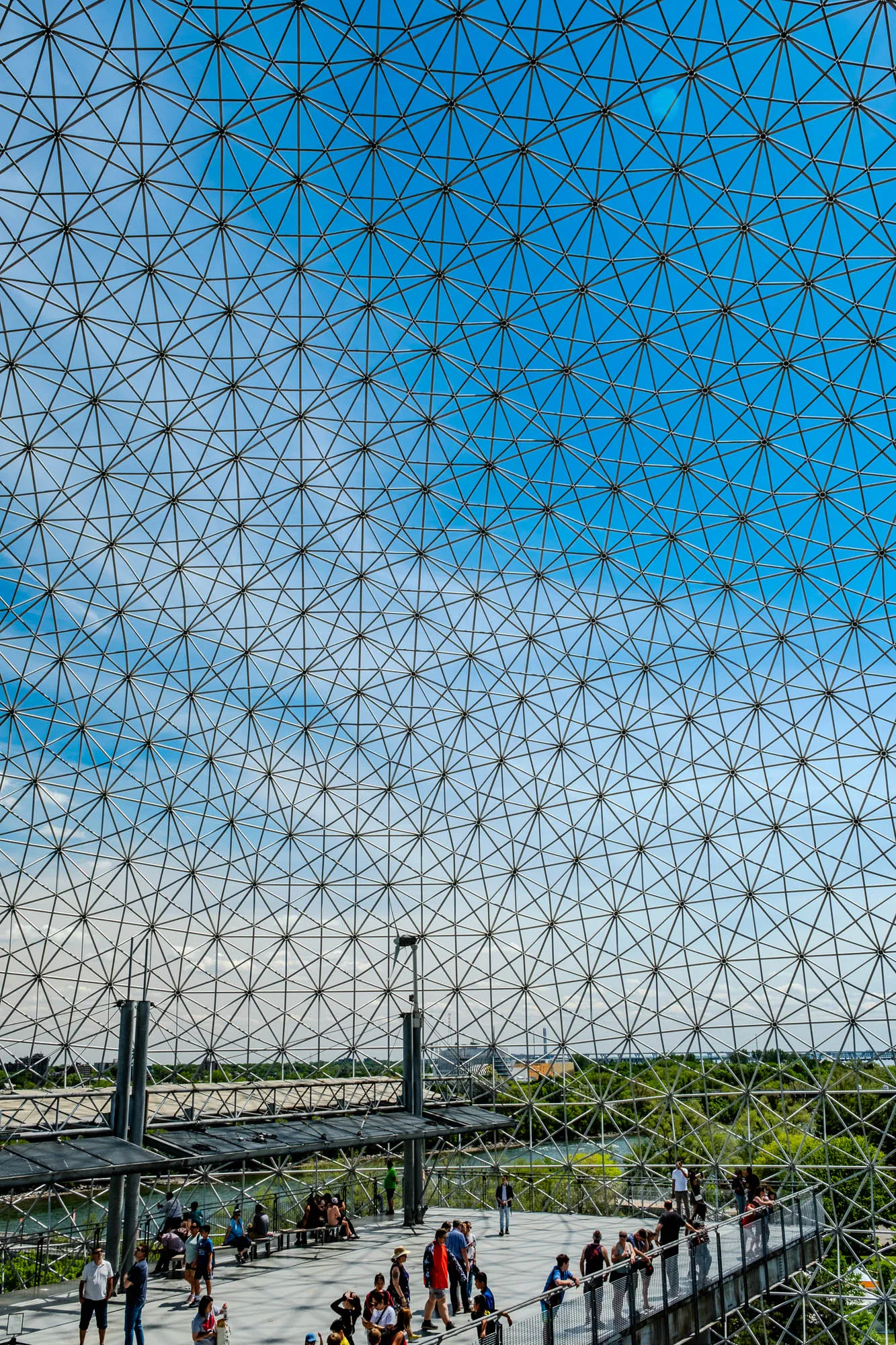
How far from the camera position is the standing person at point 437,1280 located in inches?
647

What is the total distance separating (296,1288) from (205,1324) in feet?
26.9

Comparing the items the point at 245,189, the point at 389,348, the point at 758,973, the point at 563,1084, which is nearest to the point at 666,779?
the point at 758,973

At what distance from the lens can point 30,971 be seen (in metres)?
39.1

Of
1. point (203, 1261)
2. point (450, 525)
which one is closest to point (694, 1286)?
point (203, 1261)

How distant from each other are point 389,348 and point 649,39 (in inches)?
523

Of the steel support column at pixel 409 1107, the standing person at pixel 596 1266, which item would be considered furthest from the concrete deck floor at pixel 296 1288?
the standing person at pixel 596 1266

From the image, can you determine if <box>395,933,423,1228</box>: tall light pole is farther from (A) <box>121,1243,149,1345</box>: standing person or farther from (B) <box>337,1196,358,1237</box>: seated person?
(A) <box>121,1243,149,1345</box>: standing person

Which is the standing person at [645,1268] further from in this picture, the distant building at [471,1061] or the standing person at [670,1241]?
the distant building at [471,1061]

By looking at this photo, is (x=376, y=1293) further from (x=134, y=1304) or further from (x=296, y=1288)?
(x=296, y=1288)

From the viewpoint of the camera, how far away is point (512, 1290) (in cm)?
2105

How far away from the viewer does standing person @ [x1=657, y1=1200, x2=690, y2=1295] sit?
19.3 meters

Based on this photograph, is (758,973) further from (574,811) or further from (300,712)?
(300,712)

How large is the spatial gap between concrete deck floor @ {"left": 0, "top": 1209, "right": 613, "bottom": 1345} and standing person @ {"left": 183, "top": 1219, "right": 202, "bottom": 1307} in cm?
27

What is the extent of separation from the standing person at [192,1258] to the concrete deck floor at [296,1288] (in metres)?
0.27
